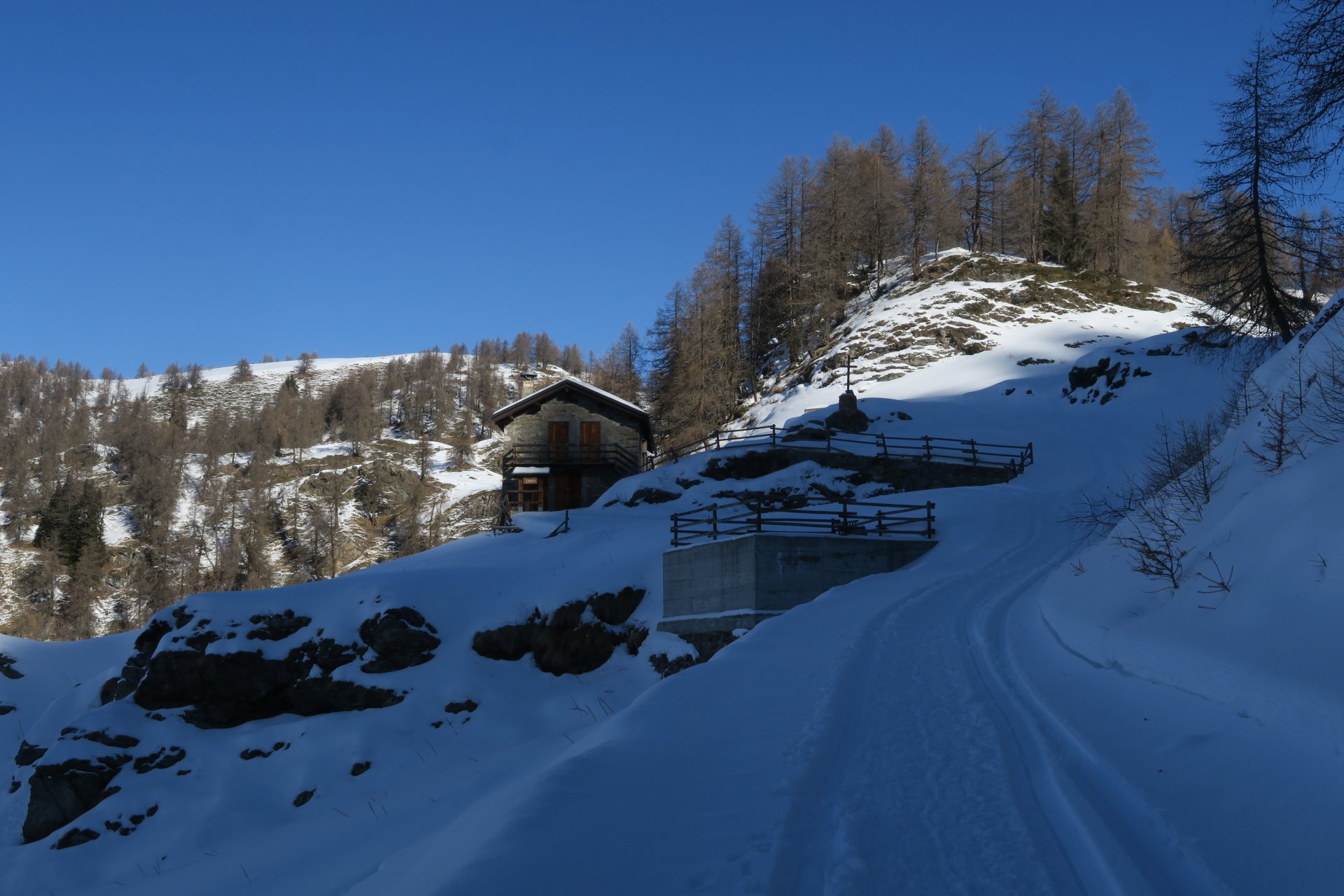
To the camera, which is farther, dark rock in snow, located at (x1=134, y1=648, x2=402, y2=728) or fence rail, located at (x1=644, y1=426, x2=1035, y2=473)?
fence rail, located at (x1=644, y1=426, x2=1035, y2=473)

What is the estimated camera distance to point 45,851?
19125 millimetres

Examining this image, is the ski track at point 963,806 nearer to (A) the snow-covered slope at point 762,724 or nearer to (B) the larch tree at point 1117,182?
(A) the snow-covered slope at point 762,724

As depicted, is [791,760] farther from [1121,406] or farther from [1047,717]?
[1121,406]

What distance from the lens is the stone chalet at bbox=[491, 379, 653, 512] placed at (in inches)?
1704

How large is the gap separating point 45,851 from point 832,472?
26.7m

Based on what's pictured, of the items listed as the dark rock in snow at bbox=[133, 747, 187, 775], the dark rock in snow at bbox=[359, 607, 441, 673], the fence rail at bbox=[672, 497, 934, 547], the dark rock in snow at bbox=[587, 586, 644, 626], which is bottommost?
the dark rock in snow at bbox=[133, 747, 187, 775]

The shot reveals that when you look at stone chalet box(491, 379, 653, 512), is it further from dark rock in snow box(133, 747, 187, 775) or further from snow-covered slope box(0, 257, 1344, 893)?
dark rock in snow box(133, 747, 187, 775)

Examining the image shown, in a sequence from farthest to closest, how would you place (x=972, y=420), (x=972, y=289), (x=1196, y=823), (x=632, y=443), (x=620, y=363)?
1. (x=620, y=363)
2. (x=972, y=289)
3. (x=632, y=443)
4. (x=972, y=420)
5. (x=1196, y=823)

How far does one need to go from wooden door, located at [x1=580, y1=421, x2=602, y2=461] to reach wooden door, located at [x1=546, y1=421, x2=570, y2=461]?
764mm

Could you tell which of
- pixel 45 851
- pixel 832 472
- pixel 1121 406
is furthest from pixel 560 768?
pixel 1121 406

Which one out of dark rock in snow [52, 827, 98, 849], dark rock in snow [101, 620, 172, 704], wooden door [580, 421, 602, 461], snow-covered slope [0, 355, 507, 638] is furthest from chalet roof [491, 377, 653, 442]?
dark rock in snow [52, 827, 98, 849]

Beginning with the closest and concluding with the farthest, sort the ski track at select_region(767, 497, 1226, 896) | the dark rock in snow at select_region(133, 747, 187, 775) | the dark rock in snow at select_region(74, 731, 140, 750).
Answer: the ski track at select_region(767, 497, 1226, 896) < the dark rock in snow at select_region(133, 747, 187, 775) < the dark rock in snow at select_region(74, 731, 140, 750)

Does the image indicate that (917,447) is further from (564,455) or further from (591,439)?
(564,455)

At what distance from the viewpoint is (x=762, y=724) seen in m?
7.50
